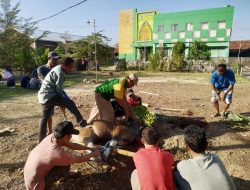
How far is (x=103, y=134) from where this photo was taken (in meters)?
5.19

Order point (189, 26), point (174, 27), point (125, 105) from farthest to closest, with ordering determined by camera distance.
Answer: point (174, 27) < point (189, 26) < point (125, 105)

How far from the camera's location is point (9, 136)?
20.0 feet

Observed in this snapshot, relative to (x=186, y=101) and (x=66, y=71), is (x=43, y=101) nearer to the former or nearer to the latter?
(x=66, y=71)

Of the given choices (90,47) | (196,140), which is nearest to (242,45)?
(90,47)

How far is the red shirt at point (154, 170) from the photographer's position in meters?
2.64

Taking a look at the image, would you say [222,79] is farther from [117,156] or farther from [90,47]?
[90,47]

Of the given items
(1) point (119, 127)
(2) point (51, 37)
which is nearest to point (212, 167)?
(1) point (119, 127)

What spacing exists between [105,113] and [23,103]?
18.2ft

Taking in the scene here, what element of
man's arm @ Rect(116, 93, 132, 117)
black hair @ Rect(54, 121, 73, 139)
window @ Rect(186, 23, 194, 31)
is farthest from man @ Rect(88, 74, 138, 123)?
window @ Rect(186, 23, 194, 31)

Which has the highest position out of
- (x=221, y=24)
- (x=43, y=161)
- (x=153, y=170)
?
(x=221, y=24)

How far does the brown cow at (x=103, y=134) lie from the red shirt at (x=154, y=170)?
2354 millimetres

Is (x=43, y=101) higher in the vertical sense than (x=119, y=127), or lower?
higher

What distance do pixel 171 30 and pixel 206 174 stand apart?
32841 millimetres

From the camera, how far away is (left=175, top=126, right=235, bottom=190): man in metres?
2.47
